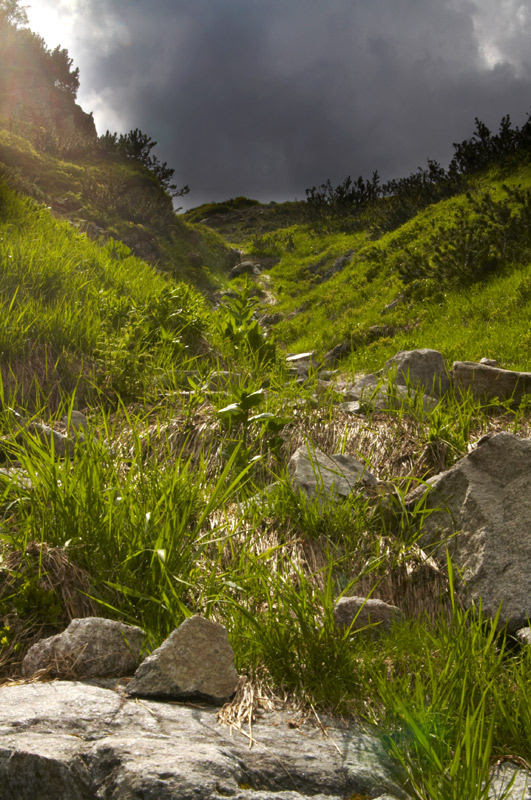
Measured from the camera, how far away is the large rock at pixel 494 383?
4844 mm

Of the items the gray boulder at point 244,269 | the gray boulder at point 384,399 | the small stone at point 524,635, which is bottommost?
the small stone at point 524,635

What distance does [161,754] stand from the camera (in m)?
1.45

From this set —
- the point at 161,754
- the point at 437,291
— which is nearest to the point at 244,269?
the point at 437,291

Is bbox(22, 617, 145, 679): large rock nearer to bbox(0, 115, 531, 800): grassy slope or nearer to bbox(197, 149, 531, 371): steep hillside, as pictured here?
bbox(0, 115, 531, 800): grassy slope

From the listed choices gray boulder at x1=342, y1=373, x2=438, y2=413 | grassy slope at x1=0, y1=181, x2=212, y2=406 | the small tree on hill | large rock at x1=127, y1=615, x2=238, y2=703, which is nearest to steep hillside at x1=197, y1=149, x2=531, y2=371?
gray boulder at x1=342, y1=373, x2=438, y2=413

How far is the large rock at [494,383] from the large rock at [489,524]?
161 centimetres

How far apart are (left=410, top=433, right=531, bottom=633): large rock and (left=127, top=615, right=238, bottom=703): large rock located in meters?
1.44

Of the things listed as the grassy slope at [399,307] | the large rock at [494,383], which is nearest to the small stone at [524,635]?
the large rock at [494,383]

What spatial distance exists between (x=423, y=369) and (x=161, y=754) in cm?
443

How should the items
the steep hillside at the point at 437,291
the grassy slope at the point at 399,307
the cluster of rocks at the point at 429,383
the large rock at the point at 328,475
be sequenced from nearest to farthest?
1. the large rock at the point at 328,475
2. the cluster of rocks at the point at 429,383
3. the grassy slope at the point at 399,307
4. the steep hillside at the point at 437,291

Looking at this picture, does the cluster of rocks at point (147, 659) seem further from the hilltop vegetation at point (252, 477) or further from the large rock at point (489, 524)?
the large rock at point (489, 524)

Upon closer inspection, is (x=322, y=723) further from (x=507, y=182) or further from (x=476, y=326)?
(x=507, y=182)

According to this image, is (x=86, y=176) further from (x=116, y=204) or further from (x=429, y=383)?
(x=429, y=383)

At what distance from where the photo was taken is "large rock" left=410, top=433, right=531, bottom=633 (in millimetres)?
2758
